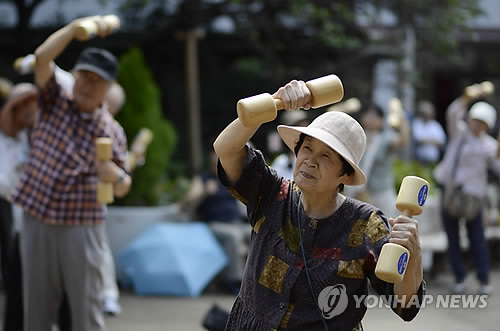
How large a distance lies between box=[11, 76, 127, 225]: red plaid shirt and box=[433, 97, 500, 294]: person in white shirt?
4.15m

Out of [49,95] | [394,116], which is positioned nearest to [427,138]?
[394,116]

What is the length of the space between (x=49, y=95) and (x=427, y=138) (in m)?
8.77

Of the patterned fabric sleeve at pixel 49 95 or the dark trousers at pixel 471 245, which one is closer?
the patterned fabric sleeve at pixel 49 95

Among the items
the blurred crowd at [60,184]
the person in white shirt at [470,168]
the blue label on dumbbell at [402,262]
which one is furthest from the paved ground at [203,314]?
the blue label on dumbbell at [402,262]

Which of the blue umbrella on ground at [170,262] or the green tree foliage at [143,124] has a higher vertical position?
the green tree foliage at [143,124]

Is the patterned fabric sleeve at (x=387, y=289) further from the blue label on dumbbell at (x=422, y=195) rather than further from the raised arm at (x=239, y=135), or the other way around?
the raised arm at (x=239, y=135)

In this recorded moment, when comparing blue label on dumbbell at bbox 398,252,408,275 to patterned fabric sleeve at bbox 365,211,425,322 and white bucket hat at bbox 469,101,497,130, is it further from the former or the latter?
white bucket hat at bbox 469,101,497,130

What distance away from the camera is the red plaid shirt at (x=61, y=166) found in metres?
4.09

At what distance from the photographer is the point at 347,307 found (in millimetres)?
2621

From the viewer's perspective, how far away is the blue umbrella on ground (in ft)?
22.9

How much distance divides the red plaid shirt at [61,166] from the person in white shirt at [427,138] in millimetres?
8413

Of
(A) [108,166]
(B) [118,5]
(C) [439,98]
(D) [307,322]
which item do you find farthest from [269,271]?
(C) [439,98]

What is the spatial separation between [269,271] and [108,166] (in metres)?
1.76

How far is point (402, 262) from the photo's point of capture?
2.43 metres
